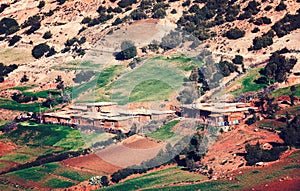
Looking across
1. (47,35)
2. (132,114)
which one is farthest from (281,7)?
(47,35)

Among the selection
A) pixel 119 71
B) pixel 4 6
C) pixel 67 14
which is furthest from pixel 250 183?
pixel 4 6

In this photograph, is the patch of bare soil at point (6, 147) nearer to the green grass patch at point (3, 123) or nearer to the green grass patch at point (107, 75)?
the green grass patch at point (3, 123)

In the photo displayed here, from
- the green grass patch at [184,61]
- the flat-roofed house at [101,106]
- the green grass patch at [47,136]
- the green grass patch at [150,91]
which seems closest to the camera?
the green grass patch at [47,136]

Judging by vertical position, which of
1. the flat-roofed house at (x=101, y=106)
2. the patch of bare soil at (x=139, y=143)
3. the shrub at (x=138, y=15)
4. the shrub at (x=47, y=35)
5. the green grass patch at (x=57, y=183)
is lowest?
the green grass patch at (x=57, y=183)

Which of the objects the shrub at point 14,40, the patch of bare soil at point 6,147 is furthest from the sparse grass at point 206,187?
the shrub at point 14,40

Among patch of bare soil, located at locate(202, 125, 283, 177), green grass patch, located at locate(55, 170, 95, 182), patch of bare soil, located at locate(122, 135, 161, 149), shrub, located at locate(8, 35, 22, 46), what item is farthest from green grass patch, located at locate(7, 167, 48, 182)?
shrub, located at locate(8, 35, 22, 46)

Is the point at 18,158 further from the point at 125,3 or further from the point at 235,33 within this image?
the point at 125,3
